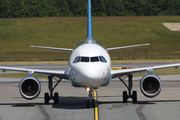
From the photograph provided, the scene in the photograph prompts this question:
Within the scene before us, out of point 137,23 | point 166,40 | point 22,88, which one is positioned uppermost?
point 137,23

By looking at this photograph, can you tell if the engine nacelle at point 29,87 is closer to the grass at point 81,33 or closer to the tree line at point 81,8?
the grass at point 81,33

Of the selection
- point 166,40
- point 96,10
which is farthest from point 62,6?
point 166,40

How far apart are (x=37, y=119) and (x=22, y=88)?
138 inches

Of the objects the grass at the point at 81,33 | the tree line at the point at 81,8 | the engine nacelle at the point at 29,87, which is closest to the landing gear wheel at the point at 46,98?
the engine nacelle at the point at 29,87

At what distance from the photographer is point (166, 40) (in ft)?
355

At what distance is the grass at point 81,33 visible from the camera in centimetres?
10388

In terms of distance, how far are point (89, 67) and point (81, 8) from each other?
15249 centimetres

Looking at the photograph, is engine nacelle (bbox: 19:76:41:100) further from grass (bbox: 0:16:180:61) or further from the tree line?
the tree line

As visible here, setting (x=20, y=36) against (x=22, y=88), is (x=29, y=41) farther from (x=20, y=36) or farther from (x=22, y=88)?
(x=22, y=88)

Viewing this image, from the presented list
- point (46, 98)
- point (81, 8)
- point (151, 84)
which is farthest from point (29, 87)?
point (81, 8)

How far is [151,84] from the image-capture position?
19.9 meters

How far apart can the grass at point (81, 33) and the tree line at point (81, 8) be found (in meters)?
29.8

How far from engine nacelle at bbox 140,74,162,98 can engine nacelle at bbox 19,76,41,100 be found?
5.99m

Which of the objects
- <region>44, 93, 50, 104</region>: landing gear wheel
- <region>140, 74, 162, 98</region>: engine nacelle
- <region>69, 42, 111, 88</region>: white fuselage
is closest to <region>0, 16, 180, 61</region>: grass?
<region>44, 93, 50, 104</region>: landing gear wheel
